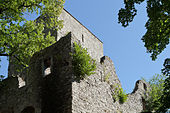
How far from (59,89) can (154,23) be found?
4.48 metres

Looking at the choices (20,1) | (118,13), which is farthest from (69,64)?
(20,1)

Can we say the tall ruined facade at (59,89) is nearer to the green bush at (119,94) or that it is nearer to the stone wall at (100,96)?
the stone wall at (100,96)

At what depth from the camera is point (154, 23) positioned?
8078mm

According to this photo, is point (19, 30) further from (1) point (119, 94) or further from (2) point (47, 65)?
(1) point (119, 94)

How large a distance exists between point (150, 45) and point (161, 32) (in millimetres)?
571

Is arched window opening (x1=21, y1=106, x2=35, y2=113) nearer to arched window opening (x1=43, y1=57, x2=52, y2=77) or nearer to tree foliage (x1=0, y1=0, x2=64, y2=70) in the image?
arched window opening (x1=43, y1=57, x2=52, y2=77)

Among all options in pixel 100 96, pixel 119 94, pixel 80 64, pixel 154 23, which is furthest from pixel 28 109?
pixel 154 23

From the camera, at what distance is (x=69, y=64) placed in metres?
9.98

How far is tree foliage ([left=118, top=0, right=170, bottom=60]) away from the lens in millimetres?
7629

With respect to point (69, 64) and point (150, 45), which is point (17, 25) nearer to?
point (69, 64)

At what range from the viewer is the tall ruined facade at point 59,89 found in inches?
372

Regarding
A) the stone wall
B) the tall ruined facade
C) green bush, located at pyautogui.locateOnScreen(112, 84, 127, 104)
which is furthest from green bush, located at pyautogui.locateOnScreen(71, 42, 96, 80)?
green bush, located at pyautogui.locateOnScreen(112, 84, 127, 104)

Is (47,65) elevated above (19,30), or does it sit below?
below

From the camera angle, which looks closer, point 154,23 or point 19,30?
point 154,23
